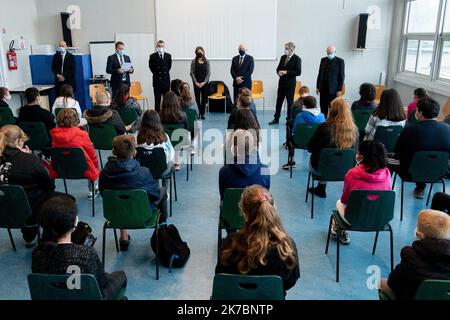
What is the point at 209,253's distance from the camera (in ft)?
11.4

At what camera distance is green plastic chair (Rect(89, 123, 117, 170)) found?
195 inches

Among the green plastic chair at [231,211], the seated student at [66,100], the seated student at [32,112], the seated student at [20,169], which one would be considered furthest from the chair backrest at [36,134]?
the green plastic chair at [231,211]

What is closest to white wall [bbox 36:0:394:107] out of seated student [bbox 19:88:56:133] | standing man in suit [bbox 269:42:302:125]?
standing man in suit [bbox 269:42:302:125]

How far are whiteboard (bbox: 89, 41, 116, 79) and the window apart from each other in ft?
22.5

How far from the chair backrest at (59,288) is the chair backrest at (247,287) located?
595mm

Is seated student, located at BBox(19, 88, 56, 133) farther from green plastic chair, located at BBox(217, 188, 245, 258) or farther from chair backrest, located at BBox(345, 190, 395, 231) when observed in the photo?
chair backrest, located at BBox(345, 190, 395, 231)

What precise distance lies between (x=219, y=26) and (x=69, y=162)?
6.48 meters

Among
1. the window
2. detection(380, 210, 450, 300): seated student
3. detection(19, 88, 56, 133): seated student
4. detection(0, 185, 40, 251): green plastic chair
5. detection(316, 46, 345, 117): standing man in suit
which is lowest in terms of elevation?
detection(0, 185, 40, 251): green plastic chair

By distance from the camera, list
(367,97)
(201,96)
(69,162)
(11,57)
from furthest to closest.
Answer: (201,96) → (11,57) → (367,97) → (69,162)

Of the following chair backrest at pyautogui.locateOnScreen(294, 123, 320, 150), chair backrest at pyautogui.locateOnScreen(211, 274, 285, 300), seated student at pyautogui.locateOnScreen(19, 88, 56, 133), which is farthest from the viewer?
seated student at pyautogui.locateOnScreen(19, 88, 56, 133)

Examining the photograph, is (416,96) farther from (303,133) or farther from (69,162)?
(69,162)

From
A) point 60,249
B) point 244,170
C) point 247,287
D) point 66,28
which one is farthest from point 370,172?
point 66,28
